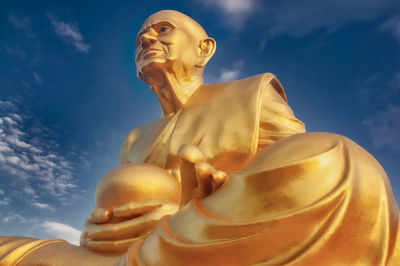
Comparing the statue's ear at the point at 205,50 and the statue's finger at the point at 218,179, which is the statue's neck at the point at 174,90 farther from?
the statue's finger at the point at 218,179

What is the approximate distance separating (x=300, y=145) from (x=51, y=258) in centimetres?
174

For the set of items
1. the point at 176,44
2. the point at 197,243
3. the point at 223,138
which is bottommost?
the point at 197,243

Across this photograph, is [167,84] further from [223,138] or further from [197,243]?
[197,243]

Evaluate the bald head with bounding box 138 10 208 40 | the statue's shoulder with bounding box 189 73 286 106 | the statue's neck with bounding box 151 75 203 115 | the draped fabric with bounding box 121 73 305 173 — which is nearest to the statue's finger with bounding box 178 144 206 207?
the draped fabric with bounding box 121 73 305 173

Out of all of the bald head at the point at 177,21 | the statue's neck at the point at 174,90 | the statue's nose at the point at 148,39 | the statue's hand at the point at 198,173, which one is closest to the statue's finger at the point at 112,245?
the statue's hand at the point at 198,173

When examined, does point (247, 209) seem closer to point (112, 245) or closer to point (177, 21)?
point (112, 245)

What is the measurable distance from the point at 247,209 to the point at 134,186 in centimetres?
103

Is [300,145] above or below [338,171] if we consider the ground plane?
above

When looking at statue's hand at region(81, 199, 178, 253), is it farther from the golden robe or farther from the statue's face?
the statue's face

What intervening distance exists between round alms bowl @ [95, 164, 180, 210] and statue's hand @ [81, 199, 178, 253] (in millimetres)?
98

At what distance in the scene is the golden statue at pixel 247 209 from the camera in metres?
1.48

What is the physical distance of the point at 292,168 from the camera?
1570mm

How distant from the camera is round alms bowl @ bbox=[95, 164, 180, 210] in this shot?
2.37m

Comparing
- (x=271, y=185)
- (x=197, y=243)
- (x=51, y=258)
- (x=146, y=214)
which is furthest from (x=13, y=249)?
(x=271, y=185)
